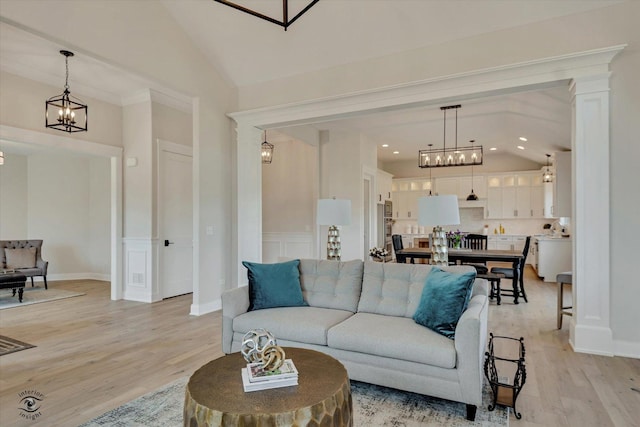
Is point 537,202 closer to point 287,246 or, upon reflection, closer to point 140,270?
point 287,246

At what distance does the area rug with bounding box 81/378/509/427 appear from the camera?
87.4 inches

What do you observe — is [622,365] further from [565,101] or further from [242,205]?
[242,205]

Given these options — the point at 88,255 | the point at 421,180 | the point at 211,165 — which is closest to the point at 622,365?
the point at 211,165

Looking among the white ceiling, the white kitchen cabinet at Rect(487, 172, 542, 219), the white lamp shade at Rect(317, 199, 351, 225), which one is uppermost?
the white ceiling

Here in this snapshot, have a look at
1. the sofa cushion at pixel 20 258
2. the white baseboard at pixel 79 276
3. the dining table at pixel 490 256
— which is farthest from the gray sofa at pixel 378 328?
the white baseboard at pixel 79 276

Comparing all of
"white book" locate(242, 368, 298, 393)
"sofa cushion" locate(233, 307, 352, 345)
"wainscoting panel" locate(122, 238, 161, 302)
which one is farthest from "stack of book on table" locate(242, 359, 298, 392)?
"wainscoting panel" locate(122, 238, 161, 302)

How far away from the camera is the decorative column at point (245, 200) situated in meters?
5.30

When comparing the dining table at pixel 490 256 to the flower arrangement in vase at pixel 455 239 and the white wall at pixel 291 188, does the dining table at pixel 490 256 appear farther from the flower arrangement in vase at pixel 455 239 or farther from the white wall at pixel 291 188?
the white wall at pixel 291 188

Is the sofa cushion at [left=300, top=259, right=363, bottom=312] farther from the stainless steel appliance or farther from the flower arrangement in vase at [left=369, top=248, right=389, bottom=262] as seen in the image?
the stainless steel appliance

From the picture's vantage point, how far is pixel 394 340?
2.42m

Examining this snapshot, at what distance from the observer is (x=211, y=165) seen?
513 cm

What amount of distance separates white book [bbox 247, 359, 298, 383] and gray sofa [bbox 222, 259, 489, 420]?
929 millimetres

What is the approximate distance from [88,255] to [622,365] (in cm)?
940

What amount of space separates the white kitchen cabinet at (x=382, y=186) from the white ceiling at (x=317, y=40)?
2597mm
